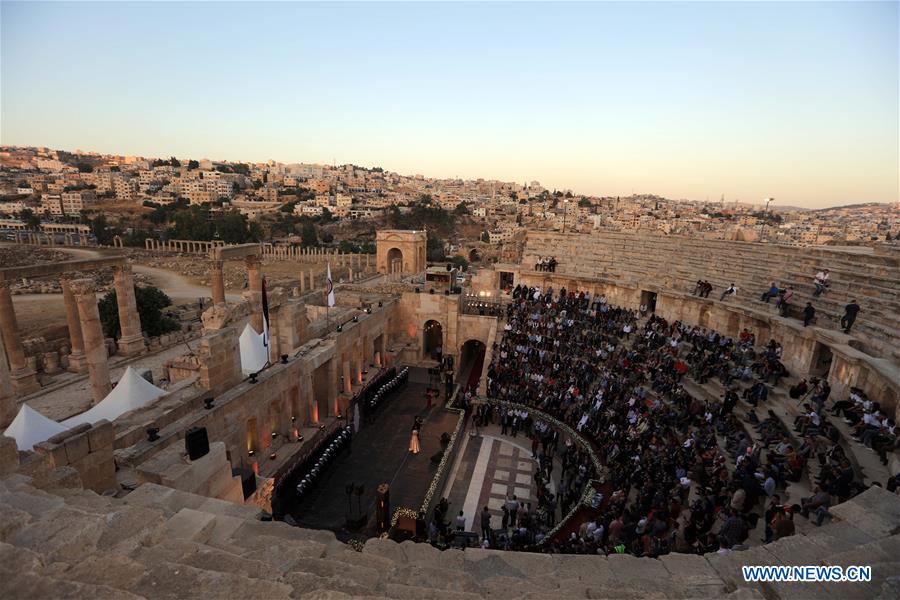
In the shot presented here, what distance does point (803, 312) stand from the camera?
19.2m

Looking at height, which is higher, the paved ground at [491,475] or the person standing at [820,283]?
the person standing at [820,283]

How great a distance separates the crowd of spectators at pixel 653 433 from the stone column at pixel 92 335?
16637 millimetres

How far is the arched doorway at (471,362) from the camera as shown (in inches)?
1061

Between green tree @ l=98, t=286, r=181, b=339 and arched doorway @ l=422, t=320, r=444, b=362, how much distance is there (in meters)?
19.3

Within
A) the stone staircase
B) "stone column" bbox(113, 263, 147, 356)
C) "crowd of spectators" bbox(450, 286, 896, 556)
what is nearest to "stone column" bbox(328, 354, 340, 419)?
"crowd of spectators" bbox(450, 286, 896, 556)

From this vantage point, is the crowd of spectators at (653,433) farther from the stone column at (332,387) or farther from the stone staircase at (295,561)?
the stone column at (332,387)

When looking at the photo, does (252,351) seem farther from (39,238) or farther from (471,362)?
(39,238)

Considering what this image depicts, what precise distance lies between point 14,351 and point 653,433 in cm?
2777

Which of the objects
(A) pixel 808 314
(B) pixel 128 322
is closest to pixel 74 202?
(B) pixel 128 322

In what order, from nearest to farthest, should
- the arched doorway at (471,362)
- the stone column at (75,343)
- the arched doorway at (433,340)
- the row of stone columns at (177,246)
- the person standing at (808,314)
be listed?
the person standing at (808,314) < the stone column at (75,343) < the arched doorway at (471,362) < the arched doorway at (433,340) < the row of stone columns at (177,246)

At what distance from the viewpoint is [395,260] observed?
5284cm

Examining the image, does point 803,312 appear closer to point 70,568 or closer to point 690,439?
point 690,439

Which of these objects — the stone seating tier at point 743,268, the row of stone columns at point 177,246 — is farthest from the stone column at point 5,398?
the row of stone columns at point 177,246

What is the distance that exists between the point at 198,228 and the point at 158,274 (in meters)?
20.3
